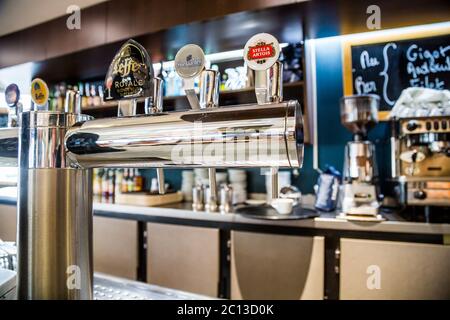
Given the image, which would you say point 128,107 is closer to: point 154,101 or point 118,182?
point 154,101

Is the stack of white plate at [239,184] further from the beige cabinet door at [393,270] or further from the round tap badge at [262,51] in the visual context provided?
the round tap badge at [262,51]

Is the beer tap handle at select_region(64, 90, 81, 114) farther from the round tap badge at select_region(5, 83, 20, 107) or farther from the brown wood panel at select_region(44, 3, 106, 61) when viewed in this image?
the brown wood panel at select_region(44, 3, 106, 61)

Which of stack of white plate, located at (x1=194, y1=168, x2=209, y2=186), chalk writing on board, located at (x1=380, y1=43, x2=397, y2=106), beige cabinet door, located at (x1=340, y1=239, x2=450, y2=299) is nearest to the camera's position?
beige cabinet door, located at (x1=340, y1=239, x2=450, y2=299)

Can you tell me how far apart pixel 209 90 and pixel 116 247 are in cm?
248

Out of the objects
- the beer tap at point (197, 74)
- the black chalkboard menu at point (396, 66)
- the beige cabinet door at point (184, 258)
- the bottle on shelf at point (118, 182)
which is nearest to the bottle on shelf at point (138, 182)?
the bottle on shelf at point (118, 182)

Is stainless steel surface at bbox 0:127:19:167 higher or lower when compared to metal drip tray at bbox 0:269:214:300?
higher

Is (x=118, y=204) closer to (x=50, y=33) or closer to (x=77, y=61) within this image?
(x=77, y=61)

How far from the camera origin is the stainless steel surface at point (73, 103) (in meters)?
0.54

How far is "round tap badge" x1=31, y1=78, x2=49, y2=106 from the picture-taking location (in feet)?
1.87

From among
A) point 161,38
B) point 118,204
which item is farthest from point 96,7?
point 118,204

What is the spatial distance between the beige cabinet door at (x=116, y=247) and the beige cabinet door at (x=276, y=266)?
87 centimetres

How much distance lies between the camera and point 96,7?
2486 millimetres

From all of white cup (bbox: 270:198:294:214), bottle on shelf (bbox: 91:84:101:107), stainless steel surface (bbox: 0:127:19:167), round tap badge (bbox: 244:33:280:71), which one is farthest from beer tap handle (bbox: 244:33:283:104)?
bottle on shelf (bbox: 91:84:101:107)

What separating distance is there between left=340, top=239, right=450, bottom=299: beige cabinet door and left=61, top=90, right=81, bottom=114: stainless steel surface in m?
1.81
